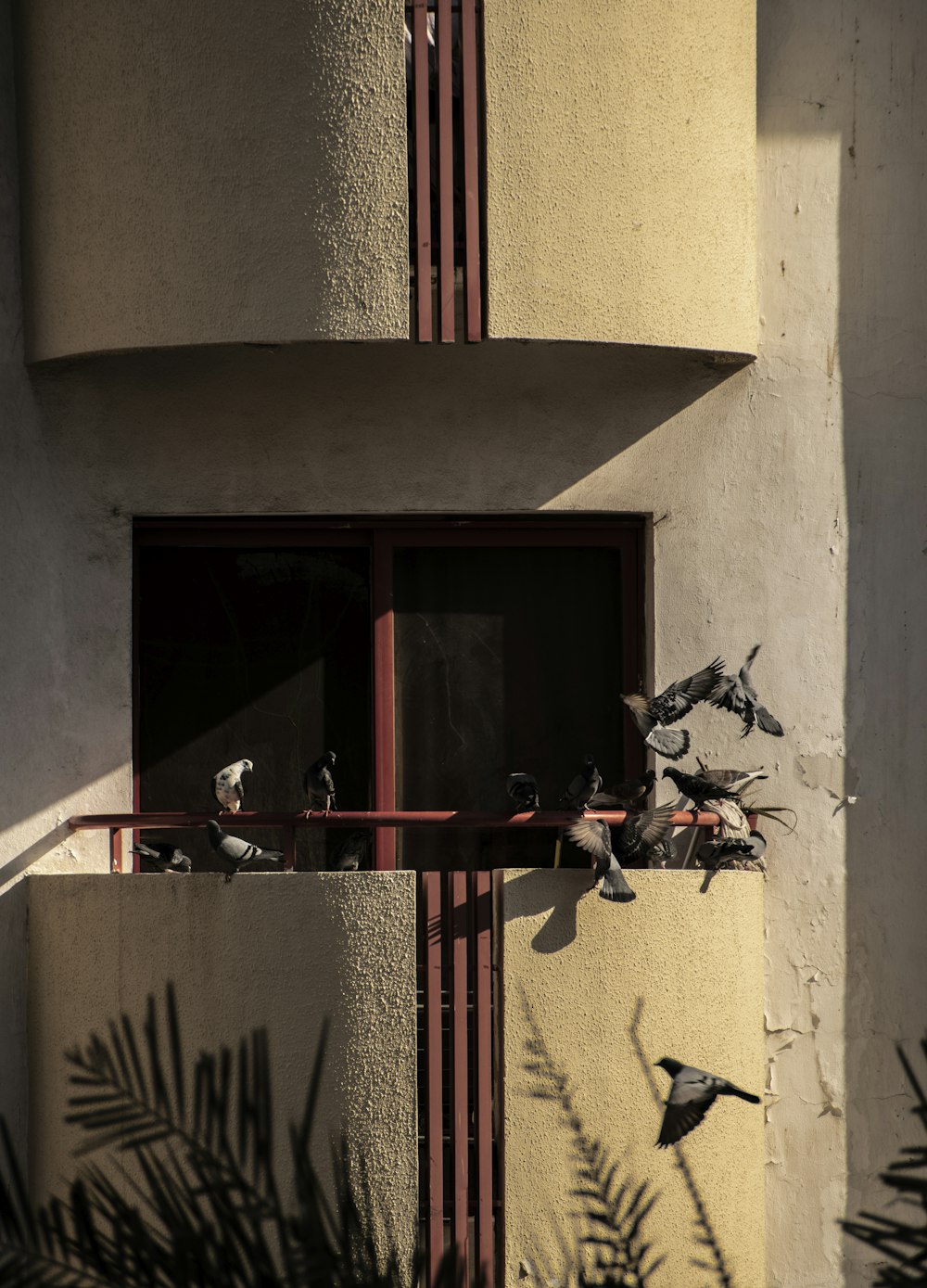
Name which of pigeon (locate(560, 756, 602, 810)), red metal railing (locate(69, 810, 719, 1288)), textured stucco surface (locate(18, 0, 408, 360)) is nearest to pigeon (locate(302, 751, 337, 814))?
red metal railing (locate(69, 810, 719, 1288))

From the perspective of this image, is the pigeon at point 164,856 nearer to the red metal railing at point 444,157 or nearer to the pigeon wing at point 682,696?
the pigeon wing at point 682,696

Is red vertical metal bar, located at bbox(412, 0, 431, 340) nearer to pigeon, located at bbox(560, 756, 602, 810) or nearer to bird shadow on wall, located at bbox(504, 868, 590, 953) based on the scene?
pigeon, located at bbox(560, 756, 602, 810)

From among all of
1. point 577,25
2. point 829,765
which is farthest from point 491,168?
point 829,765

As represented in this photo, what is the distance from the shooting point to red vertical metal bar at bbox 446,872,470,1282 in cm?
716

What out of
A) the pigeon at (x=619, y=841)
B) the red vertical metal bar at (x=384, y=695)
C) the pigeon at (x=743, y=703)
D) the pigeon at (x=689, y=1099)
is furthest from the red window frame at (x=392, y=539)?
the pigeon at (x=689, y=1099)

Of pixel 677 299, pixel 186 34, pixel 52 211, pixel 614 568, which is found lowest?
pixel 614 568

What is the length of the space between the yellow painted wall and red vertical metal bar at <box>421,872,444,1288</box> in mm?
295

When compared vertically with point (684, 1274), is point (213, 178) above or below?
above

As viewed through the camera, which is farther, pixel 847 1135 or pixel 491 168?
pixel 847 1135

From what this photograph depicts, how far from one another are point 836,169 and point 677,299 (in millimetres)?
Answer: 1339

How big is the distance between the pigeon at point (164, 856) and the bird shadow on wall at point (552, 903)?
5.35ft

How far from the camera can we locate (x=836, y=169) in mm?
8195

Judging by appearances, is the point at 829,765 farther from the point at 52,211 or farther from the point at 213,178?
the point at 52,211

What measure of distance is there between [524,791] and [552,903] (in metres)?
0.51
